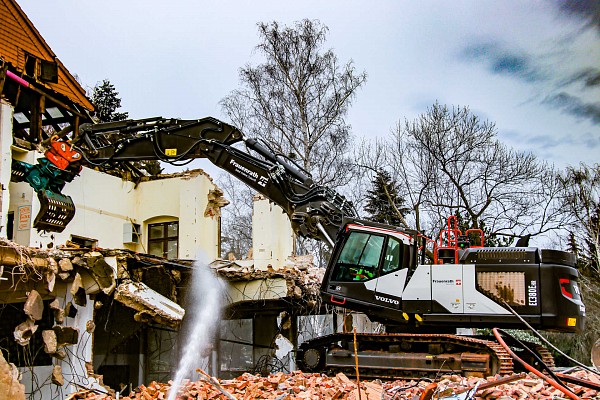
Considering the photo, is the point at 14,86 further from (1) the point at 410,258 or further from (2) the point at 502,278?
(2) the point at 502,278

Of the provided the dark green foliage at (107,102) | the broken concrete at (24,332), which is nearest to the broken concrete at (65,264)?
the broken concrete at (24,332)

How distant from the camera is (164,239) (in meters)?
18.4

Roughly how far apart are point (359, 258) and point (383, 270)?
0.47 meters

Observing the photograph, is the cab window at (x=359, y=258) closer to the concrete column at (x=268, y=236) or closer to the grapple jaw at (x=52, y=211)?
the grapple jaw at (x=52, y=211)

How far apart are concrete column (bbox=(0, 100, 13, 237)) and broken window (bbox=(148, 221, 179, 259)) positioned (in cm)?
541

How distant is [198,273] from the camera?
45.1 ft

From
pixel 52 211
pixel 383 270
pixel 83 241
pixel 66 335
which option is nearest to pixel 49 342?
pixel 66 335

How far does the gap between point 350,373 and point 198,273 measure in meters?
4.28

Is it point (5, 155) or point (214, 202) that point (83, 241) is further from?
point (5, 155)

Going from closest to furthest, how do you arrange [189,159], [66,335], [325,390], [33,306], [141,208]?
[325,390] → [33,306] → [66,335] → [189,159] → [141,208]

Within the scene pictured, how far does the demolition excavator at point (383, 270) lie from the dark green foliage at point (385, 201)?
14567mm

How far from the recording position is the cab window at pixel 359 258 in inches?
420

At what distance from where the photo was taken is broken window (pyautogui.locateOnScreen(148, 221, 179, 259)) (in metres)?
18.2

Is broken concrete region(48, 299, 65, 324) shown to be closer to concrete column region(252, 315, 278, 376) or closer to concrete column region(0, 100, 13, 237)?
concrete column region(0, 100, 13, 237)
